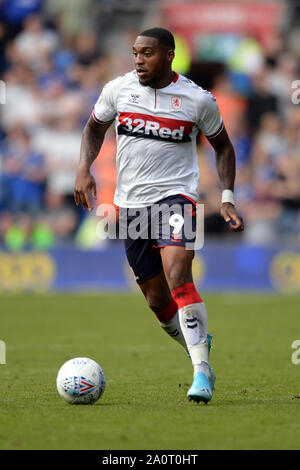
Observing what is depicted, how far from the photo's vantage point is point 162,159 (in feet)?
22.7

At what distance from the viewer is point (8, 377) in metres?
8.23

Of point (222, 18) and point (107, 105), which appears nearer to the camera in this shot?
point (107, 105)

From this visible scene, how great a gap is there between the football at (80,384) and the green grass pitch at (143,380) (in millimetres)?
85

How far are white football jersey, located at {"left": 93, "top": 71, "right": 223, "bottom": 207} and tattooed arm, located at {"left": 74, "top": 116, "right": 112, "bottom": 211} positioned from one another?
270 mm

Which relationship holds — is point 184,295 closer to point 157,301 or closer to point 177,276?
point 177,276

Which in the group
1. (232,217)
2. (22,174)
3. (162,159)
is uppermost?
(22,174)

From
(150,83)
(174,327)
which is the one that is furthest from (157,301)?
(150,83)

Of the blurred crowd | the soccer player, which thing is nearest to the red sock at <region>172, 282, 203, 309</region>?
the soccer player

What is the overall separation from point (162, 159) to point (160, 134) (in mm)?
188

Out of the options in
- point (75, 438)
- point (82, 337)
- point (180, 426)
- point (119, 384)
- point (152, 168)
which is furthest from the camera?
point (82, 337)

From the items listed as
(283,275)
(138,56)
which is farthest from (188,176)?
(283,275)

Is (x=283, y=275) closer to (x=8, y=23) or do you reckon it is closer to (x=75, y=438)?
(x=8, y=23)

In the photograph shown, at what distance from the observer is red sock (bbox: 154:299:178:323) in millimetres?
7312

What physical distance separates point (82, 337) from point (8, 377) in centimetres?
355
